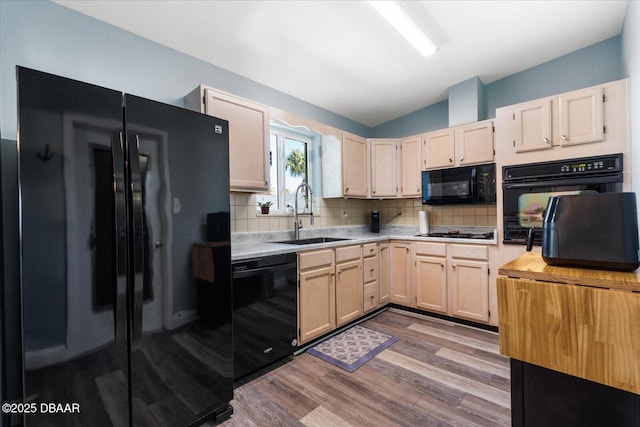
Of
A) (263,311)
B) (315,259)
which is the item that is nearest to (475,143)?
(315,259)

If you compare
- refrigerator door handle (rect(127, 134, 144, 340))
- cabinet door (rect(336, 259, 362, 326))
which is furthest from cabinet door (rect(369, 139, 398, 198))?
refrigerator door handle (rect(127, 134, 144, 340))

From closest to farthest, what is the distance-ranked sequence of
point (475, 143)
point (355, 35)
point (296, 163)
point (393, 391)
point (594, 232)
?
1. point (594, 232)
2. point (393, 391)
3. point (355, 35)
4. point (475, 143)
5. point (296, 163)

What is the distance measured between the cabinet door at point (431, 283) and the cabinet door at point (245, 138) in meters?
2.04

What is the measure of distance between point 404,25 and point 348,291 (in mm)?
2432

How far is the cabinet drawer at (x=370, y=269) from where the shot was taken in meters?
3.05

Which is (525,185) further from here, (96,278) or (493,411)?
(96,278)

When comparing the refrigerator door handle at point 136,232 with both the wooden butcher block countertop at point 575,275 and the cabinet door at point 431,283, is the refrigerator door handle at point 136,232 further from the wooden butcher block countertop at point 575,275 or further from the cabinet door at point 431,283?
the cabinet door at point 431,283

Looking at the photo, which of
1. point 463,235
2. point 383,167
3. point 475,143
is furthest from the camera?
point 383,167

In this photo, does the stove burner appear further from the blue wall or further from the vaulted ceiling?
the vaulted ceiling

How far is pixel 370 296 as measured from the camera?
123 inches

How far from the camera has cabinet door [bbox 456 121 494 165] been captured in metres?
2.93

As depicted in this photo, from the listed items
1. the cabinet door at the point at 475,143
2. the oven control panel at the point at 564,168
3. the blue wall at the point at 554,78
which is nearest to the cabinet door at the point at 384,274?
the cabinet door at the point at 475,143

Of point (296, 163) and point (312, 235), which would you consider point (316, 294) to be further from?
point (296, 163)

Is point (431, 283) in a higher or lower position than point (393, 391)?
higher
